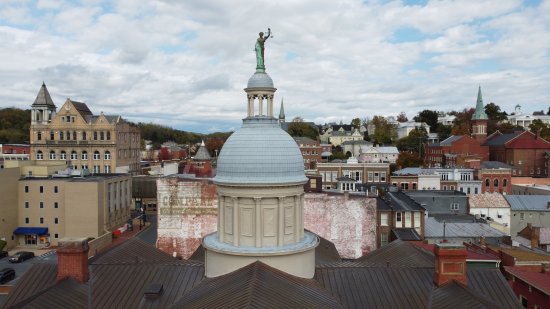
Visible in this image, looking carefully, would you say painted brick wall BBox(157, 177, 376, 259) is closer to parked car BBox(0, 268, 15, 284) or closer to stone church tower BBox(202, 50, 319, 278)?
parked car BBox(0, 268, 15, 284)

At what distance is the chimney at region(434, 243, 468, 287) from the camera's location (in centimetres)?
2041

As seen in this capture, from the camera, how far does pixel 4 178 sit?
52.7 meters

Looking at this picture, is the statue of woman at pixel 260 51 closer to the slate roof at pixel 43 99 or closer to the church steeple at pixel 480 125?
the slate roof at pixel 43 99

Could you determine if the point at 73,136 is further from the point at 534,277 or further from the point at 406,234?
the point at 534,277

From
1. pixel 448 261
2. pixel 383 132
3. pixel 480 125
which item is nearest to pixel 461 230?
pixel 448 261

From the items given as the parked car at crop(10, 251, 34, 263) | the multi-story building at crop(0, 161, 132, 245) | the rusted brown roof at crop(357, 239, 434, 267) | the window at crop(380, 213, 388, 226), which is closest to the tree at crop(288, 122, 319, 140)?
the multi-story building at crop(0, 161, 132, 245)

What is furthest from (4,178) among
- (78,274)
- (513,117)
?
(513,117)

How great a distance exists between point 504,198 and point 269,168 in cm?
5000

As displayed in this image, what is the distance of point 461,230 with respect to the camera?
46438 mm

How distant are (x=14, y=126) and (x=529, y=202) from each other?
13517cm

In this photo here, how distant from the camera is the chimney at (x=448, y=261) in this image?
803 inches

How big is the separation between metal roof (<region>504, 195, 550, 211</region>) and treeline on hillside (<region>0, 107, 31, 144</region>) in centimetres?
11695

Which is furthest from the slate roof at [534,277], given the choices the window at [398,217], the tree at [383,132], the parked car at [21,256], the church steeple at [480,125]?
the tree at [383,132]

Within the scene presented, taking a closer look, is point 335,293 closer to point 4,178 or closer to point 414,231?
point 414,231
